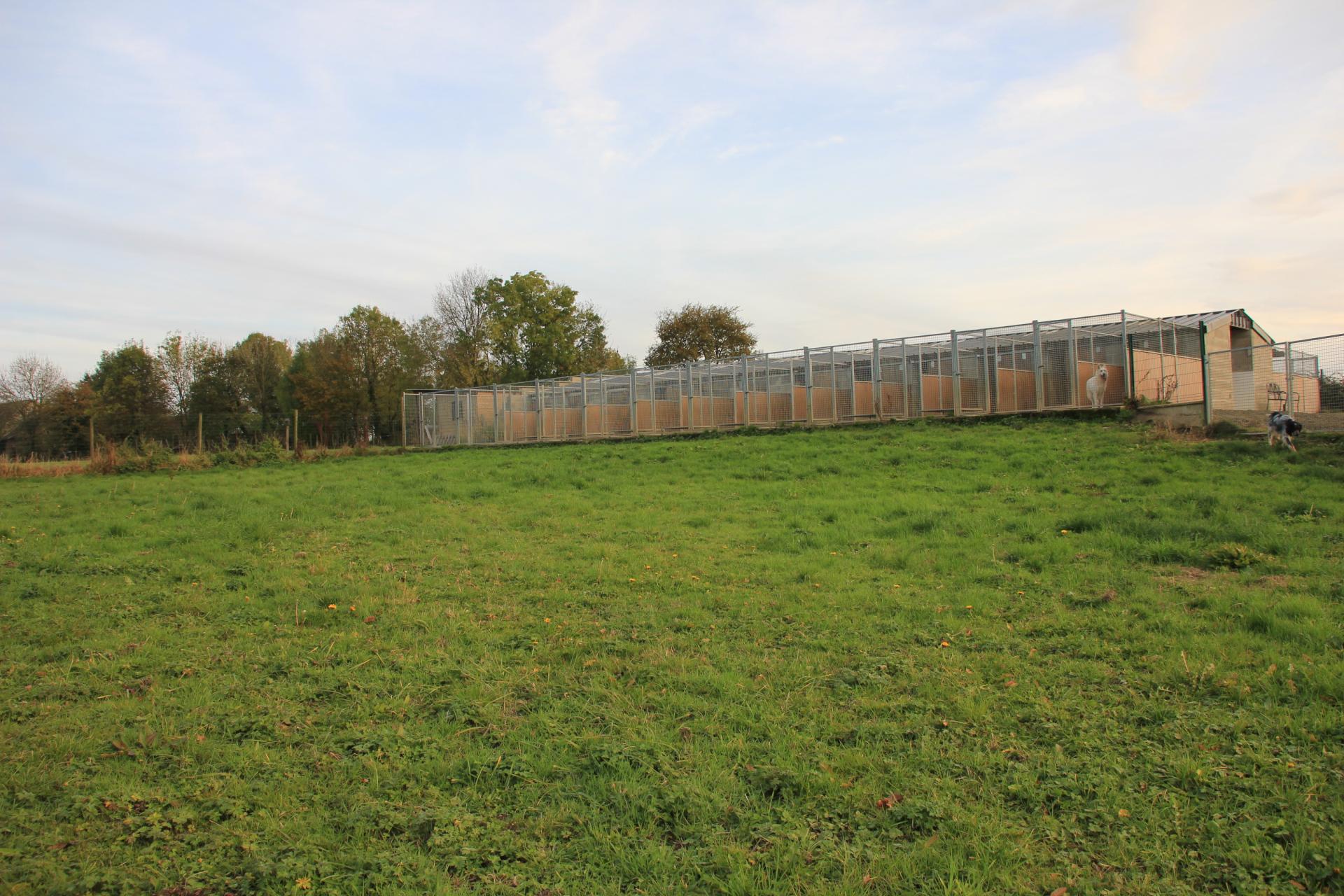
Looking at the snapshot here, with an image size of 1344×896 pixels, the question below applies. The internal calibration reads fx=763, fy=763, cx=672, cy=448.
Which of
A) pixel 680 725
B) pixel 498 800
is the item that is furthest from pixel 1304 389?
pixel 498 800

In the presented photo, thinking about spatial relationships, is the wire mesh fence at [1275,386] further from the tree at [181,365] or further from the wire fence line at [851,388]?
the tree at [181,365]

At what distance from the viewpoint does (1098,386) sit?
66.3 feet

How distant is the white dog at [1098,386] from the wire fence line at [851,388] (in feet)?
0.17

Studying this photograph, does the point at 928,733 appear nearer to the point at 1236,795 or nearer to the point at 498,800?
the point at 1236,795

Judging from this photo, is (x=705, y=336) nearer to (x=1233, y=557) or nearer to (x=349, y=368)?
(x=349, y=368)

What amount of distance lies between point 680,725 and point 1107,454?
13.4 m

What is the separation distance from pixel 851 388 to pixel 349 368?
102 ft

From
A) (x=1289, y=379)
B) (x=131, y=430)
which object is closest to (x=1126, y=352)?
(x=1289, y=379)

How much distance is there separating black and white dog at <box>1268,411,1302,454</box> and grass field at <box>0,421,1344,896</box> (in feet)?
9.98

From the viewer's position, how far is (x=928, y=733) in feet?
15.9

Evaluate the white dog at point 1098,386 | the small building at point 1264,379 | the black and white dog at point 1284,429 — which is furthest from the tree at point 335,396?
the black and white dog at point 1284,429

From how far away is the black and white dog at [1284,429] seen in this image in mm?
13844

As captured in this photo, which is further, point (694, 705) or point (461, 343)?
point (461, 343)

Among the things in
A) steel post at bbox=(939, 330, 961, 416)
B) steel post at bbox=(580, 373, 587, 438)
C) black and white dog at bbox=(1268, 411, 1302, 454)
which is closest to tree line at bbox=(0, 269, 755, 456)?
steel post at bbox=(580, 373, 587, 438)
